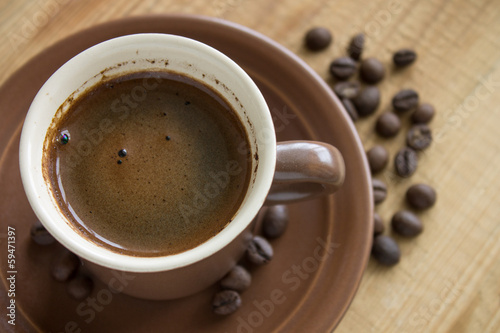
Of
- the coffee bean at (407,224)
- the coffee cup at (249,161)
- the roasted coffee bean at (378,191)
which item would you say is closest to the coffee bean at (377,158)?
the roasted coffee bean at (378,191)

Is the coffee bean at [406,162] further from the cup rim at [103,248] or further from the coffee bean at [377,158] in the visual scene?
the cup rim at [103,248]

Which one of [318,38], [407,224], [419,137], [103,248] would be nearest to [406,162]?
[419,137]

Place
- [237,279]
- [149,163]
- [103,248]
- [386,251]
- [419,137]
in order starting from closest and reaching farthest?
1. [103,248]
2. [149,163]
3. [237,279]
4. [386,251]
5. [419,137]

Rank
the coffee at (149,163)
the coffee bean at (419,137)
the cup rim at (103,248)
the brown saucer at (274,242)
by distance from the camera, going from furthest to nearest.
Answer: the coffee bean at (419,137), the brown saucer at (274,242), the coffee at (149,163), the cup rim at (103,248)

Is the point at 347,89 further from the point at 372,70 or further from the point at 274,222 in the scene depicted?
the point at 274,222

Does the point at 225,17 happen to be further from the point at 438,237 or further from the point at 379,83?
the point at 438,237

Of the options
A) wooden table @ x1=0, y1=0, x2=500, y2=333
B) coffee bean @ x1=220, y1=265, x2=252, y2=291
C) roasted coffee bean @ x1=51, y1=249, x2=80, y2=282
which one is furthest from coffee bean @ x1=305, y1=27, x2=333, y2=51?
roasted coffee bean @ x1=51, y1=249, x2=80, y2=282
